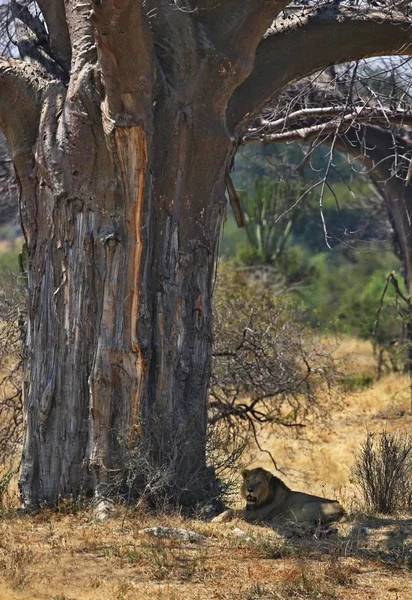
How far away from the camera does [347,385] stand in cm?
1638

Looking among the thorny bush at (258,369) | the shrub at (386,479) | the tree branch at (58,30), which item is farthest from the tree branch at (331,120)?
the shrub at (386,479)

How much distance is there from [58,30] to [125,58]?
153 centimetres

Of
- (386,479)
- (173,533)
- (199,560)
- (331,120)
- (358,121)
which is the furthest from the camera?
(358,121)

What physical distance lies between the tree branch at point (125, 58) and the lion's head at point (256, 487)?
Result: 303 cm

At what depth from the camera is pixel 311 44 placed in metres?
8.21

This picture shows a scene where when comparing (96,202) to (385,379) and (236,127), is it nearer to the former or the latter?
(236,127)

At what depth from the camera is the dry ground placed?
5.59 meters

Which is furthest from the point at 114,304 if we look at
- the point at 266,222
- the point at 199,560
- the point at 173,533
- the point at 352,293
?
the point at 352,293

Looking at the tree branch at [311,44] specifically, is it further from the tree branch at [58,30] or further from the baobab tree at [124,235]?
the tree branch at [58,30]

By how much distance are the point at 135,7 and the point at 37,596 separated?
384 centimetres

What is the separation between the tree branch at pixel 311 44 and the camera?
818 centimetres

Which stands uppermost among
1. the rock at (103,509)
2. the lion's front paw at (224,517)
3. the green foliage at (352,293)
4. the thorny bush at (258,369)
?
the green foliage at (352,293)

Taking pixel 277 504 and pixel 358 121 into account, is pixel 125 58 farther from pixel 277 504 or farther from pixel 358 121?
pixel 358 121

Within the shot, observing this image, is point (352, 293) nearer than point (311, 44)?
No
